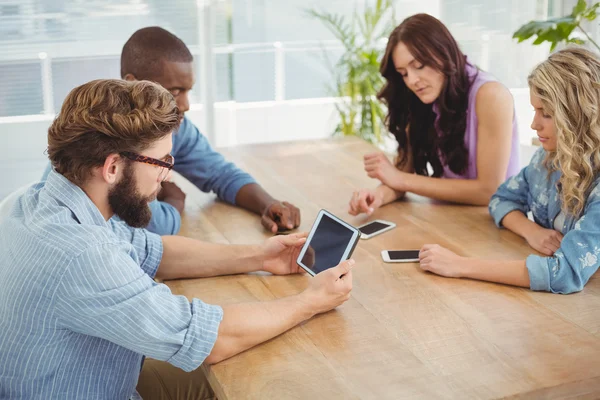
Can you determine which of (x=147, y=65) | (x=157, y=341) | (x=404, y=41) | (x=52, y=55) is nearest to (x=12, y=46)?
(x=52, y=55)

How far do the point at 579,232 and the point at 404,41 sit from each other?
103cm

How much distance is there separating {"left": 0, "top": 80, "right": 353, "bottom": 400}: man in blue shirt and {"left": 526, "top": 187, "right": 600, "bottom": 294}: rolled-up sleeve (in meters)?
0.49

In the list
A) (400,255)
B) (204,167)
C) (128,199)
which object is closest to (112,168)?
(128,199)

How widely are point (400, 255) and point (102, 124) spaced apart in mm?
936

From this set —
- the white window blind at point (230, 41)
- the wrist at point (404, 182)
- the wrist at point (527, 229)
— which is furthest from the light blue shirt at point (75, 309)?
the white window blind at point (230, 41)

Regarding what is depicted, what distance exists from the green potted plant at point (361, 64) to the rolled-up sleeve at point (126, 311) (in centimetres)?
339

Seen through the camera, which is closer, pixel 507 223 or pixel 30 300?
pixel 30 300

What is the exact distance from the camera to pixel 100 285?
150 cm

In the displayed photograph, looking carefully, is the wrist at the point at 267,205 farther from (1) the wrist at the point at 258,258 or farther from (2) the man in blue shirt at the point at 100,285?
(2) the man in blue shirt at the point at 100,285

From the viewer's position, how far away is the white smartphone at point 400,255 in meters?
2.13

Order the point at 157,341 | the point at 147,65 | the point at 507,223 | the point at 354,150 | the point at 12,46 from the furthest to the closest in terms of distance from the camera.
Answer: the point at 12,46, the point at 354,150, the point at 147,65, the point at 507,223, the point at 157,341

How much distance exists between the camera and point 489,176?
2594 millimetres

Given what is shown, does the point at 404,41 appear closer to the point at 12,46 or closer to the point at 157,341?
the point at 157,341

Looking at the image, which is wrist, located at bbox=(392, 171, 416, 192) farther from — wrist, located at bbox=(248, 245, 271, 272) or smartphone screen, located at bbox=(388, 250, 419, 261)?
wrist, located at bbox=(248, 245, 271, 272)
